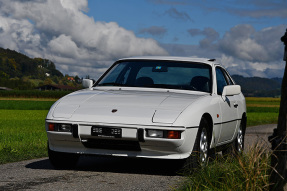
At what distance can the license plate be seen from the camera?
6.62 metres

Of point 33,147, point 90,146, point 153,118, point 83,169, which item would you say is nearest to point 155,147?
point 153,118

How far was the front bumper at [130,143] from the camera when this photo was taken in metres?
6.57

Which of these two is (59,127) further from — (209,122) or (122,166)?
(209,122)

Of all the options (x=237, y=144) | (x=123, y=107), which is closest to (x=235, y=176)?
(x=123, y=107)

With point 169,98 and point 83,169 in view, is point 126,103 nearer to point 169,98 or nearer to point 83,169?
point 169,98

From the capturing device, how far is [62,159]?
24.3 ft

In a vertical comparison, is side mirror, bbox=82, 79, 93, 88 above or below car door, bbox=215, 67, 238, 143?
above

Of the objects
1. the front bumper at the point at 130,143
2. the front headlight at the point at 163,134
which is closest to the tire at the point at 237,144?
the front bumper at the point at 130,143

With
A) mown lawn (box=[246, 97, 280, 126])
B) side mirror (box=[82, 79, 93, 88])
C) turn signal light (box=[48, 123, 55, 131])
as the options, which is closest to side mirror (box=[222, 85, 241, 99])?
side mirror (box=[82, 79, 93, 88])

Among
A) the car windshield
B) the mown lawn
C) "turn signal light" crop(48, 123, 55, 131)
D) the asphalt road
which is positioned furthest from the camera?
the mown lawn

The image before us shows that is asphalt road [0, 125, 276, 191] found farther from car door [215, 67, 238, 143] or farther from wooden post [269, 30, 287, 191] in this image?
car door [215, 67, 238, 143]

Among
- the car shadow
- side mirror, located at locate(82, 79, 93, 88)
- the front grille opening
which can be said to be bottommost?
the car shadow

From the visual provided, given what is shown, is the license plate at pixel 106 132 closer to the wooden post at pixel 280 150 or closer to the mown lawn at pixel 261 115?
the wooden post at pixel 280 150

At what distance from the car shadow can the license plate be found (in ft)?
2.49
